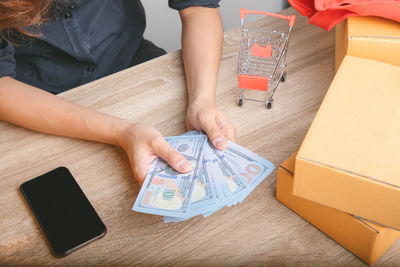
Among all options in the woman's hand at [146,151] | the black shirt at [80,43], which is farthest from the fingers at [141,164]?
the black shirt at [80,43]

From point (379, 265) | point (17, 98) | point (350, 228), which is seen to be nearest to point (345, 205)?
point (350, 228)

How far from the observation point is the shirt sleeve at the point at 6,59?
1.06 metres

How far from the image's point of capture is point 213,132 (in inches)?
35.5

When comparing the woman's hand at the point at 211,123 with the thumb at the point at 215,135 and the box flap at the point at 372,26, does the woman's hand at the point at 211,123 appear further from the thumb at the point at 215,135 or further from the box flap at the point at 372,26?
the box flap at the point at 372,26

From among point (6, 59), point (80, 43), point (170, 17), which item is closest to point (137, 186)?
point (6, 59)

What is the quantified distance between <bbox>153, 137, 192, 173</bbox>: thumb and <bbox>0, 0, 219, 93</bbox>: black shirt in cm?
66

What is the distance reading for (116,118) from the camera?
99cm

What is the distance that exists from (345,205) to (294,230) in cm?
15

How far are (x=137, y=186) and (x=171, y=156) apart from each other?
0.13 metres

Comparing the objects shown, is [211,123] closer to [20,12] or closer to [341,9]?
[341,9]

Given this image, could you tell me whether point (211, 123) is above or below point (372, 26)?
below

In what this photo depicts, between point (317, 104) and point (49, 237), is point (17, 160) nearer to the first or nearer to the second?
point (49, 237)

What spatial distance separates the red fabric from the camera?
96 cm

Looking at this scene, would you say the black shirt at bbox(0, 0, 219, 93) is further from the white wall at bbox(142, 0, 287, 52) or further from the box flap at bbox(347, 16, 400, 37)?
the white wall at bbox(142, 0, 287, 52)
